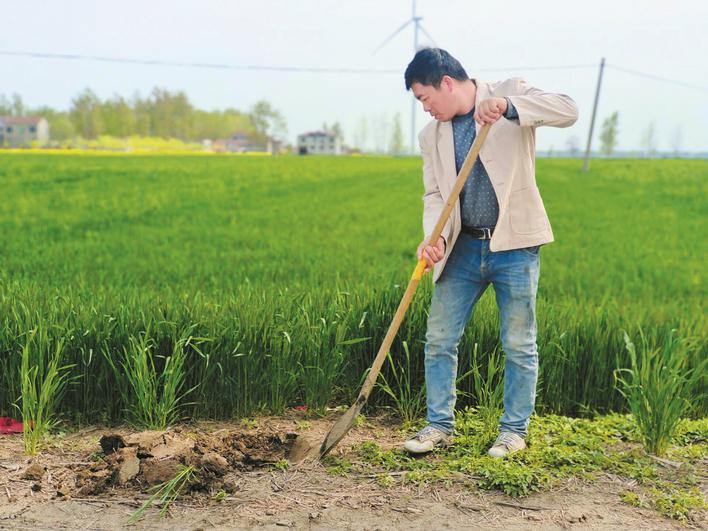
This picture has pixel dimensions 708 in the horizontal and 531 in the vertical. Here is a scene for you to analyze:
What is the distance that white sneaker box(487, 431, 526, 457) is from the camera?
3.28 metres

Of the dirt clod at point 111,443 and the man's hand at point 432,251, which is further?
the dirt clod at point 111,443

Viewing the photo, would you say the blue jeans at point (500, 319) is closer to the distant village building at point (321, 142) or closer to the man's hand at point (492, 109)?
the man's hand at point (492, 109)

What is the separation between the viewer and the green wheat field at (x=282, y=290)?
12.8 ft

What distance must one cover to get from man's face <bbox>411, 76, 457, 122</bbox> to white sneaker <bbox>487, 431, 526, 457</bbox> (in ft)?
4.88

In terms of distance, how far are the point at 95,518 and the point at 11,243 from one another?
8.27 meters

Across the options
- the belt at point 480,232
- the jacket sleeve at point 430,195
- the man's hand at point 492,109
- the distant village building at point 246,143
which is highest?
the man's hand at point 492,109

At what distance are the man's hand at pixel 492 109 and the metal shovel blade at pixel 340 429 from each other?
136 centimetres

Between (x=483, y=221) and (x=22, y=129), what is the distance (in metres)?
101

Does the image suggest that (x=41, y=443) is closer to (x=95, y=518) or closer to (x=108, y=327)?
(x=108, y=327)

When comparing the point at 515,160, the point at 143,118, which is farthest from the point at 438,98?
the point at 143,118

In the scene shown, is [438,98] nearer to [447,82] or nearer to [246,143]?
[447,82]

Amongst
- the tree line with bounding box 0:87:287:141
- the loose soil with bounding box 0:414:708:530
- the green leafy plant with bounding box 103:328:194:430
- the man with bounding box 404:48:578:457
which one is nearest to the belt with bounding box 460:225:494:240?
the man with bounding box 404:48:578:457

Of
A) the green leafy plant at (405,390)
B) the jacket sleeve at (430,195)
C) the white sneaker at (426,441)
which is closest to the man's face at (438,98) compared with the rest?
the jacket sleeve at (430,195)

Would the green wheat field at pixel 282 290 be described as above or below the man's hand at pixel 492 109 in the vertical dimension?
below
